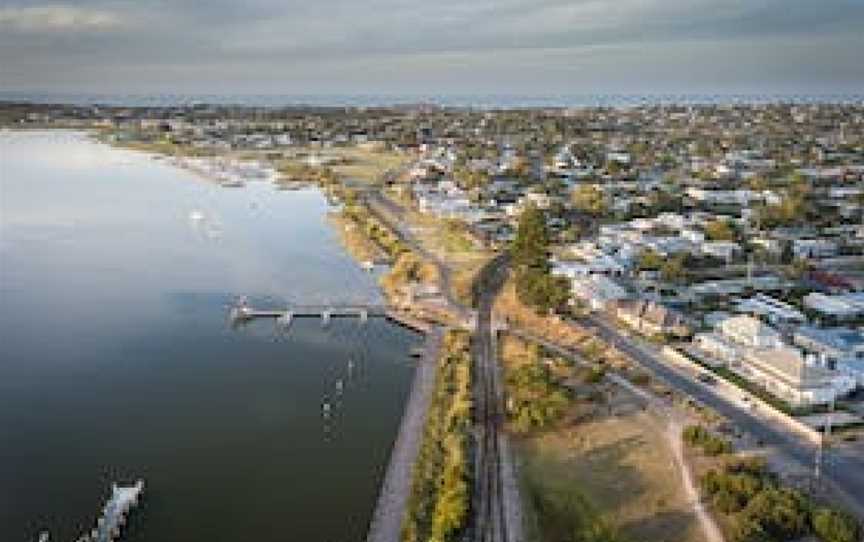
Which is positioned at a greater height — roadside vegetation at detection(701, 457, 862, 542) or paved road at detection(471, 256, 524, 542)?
roadside vegetation at detection(701, 457, 862, 542)

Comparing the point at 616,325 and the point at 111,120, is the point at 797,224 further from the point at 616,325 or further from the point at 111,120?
the point at 111,120

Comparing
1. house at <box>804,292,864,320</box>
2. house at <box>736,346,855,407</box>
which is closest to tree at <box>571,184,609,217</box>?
house at <box>804,292,864,320</box>

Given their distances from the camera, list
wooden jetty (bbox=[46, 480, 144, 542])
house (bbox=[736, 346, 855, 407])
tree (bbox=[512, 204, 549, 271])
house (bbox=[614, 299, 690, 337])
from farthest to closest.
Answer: tree (bbox=[512, 204, 549, 271]), house (bbox=[614, 299, 690, 337]), house (bbox=[736, 346, 855, 407]), wooden jetty (bbox=[46, 480, 144, 542])

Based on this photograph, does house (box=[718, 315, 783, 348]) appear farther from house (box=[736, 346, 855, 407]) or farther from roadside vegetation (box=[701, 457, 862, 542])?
roadside vegetation (box=[701, 457, 862, 542])

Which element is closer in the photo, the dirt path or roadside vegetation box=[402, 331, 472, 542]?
roadside vegetation box=[402, 331, 472, 542]

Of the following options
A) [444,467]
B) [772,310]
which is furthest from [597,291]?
[444,467]

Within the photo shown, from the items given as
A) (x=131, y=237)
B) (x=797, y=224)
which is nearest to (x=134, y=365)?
(x=131, y=237)

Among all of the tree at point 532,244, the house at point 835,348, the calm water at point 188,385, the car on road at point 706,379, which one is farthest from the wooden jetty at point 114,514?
the tree at point 532,244

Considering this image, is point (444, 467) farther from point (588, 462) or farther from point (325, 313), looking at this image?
point (325, 313)
